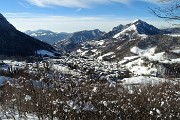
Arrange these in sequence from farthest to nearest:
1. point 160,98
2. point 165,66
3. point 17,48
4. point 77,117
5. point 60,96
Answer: point 17,48, point 165,66, point 160,98, point 60,96, point 77,117

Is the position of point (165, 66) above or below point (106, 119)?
below

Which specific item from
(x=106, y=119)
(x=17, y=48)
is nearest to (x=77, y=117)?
(x=106, y=119)

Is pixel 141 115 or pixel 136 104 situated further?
pixel 136 104

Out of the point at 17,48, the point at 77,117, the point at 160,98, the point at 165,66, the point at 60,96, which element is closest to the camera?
the point at 77,117

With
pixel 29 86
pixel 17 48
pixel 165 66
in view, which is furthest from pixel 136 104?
pixel 17 48

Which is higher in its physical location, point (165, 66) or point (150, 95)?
point (150, 95)

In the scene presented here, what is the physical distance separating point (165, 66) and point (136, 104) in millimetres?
127350

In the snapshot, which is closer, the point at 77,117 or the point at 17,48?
the point at 77,117

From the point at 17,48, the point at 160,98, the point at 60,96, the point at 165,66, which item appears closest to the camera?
the point at 60,96

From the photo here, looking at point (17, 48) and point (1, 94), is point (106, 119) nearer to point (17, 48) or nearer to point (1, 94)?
point (1, 94)

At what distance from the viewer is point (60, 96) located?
8883mm

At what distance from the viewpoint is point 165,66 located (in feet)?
437

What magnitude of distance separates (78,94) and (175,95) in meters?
3.22

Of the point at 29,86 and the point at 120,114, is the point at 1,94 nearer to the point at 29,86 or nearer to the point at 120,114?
the point at 29,86
